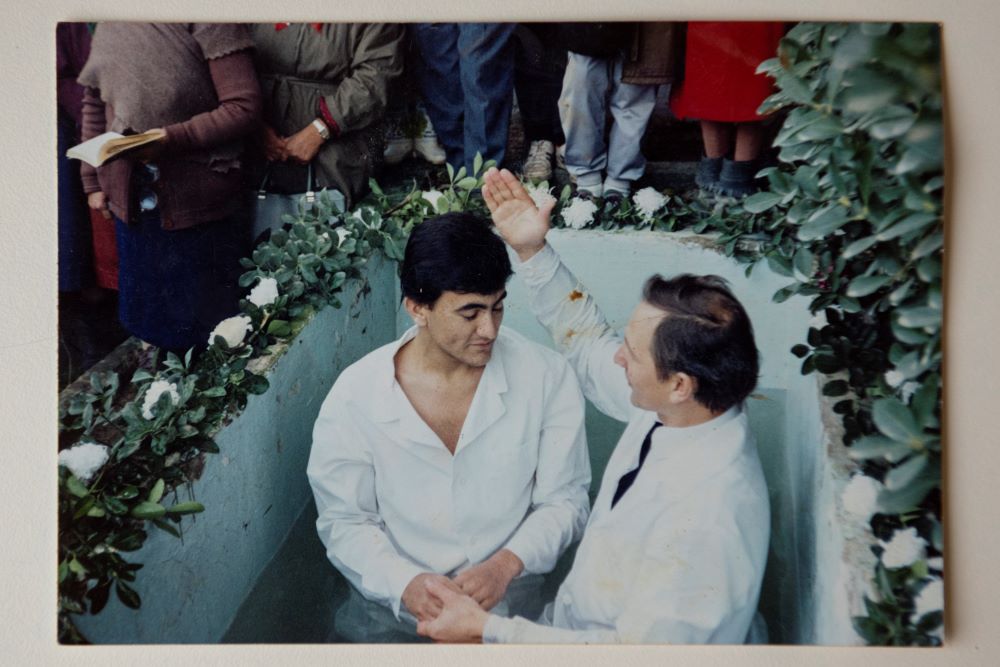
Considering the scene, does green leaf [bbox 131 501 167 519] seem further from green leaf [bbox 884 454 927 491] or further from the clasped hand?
green leaf [bbox 884 454 927 491]

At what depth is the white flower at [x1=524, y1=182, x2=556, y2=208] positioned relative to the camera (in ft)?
6.47

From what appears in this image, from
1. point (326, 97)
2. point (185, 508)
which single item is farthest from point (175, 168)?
point (185, 508)

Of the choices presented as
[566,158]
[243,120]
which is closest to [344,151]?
[243,120]

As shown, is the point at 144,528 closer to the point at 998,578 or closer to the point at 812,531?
the point at 812,531

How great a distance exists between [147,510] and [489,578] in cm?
69

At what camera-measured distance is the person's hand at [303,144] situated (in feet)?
6.53

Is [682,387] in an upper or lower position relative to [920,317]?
lower

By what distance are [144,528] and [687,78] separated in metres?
1.46

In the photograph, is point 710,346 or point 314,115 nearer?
point 710,346

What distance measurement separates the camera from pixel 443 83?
2.00 m

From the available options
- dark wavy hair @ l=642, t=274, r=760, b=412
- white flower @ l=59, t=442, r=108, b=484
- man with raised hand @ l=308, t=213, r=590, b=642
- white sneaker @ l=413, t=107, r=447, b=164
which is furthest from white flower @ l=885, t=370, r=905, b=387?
white flower @ l=59, t=442, r=108, b=484

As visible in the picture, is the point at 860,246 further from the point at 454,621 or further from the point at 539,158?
the point at 454,621

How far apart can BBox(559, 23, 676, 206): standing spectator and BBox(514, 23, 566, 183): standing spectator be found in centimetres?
2

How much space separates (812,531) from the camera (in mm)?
1830
